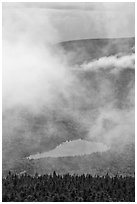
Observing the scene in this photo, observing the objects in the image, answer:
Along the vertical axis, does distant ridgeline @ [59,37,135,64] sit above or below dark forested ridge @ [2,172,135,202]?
above

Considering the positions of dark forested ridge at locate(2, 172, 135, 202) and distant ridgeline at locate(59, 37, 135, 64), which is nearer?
dark forested ridge at locate(2, 172, 135, 202)

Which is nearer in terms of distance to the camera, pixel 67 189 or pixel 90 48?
pixel 67 189

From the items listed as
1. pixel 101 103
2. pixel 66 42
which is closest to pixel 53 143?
pixel 101 103

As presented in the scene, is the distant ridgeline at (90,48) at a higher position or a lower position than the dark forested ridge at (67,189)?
higher

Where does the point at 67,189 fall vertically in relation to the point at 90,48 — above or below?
below

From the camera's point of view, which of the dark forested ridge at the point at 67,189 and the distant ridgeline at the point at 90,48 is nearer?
the dark forested ridge at the point at 67,189
